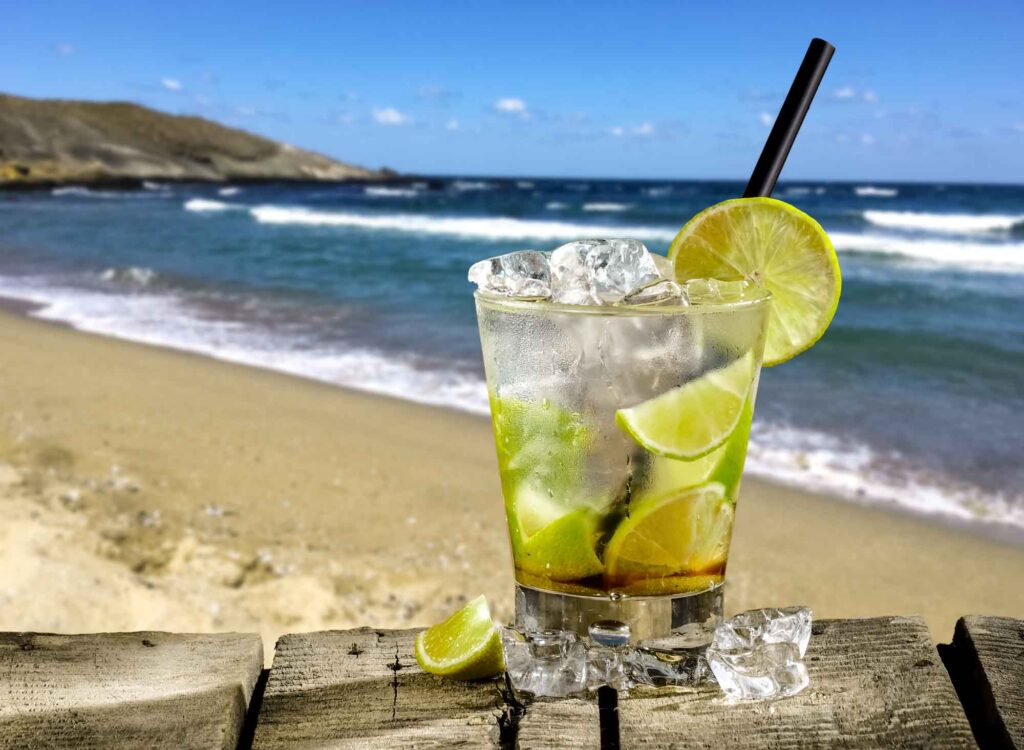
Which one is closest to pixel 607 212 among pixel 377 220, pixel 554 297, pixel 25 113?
pixel 377 220

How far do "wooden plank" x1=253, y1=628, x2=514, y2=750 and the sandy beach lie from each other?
7.69ft

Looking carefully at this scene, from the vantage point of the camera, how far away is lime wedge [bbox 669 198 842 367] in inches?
47.4

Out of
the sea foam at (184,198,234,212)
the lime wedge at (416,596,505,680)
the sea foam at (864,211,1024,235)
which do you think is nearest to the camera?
the lime wedge at (416,596,505,680)

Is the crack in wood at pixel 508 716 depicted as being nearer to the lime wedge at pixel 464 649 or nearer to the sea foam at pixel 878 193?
the lime wedge at pixel 464 649

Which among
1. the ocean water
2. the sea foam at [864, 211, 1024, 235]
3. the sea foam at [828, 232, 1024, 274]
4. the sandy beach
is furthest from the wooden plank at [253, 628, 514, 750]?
the sea foam at [864, 211, 1024, 235]

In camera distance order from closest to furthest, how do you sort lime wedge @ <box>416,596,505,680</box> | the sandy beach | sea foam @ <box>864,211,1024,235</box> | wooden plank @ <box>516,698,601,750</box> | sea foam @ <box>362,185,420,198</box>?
wooden plank @ <box>516,698,601,750</box>
lime wedge @ <box>416,596,505,680</box>
the sandy beach
sea foam @ <box>864,211,1024,235</box>
sea foam @ <box>362,185,420,198</box>

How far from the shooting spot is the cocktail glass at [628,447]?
1.07 meters

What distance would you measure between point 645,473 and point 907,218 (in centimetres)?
2896

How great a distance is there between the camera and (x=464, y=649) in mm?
1047

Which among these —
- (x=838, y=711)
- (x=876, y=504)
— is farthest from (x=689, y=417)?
(x=876, y=504)

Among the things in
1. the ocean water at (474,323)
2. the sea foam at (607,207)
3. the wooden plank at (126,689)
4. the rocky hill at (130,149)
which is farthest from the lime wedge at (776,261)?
the rocky hill at (130,149)

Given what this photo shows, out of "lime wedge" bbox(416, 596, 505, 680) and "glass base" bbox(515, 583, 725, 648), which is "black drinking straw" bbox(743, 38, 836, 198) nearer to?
"glass base" bbox(515, 583, 725, 648)

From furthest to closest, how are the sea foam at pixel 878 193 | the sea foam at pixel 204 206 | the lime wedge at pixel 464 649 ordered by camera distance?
the sea foam at pixel 878 193, the sea foam at pixel 204 206, the lime wedge at pixel 464 649

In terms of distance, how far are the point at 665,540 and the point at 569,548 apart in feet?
0.35
